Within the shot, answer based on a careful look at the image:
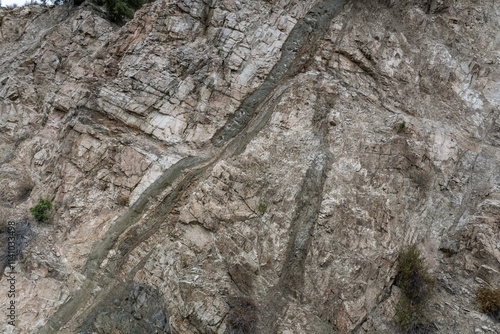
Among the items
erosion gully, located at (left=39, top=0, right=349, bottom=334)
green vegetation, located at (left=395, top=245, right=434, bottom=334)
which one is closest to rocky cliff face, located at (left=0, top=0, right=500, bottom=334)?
erosion gully, located at (left=39, top=0, right=349, bottom=334)

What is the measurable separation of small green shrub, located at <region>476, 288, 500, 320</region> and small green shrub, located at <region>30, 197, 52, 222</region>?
525 inches

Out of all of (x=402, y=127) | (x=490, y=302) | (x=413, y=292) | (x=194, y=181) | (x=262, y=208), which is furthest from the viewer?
(x=402, y=127)

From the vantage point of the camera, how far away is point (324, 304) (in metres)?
10.3

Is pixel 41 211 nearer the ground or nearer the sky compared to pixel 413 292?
nearer the ground

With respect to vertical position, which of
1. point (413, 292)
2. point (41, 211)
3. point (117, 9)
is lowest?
point (41, 211)

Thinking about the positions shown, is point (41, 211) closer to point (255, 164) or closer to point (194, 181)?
point (194, 181)

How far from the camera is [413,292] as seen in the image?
10.7 meters

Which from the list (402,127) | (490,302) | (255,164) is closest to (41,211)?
(255,164)

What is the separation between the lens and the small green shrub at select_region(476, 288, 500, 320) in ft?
33.8

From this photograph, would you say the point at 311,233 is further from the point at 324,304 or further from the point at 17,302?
the point at 17,302

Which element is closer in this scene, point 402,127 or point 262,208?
point 262,208

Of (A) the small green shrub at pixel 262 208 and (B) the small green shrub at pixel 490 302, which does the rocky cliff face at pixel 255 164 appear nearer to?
(A) the small green shrub at pixel 262 208

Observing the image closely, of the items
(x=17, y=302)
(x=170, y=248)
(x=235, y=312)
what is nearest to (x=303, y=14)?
(x=170, y=248)

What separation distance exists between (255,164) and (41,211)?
22.8 feet
